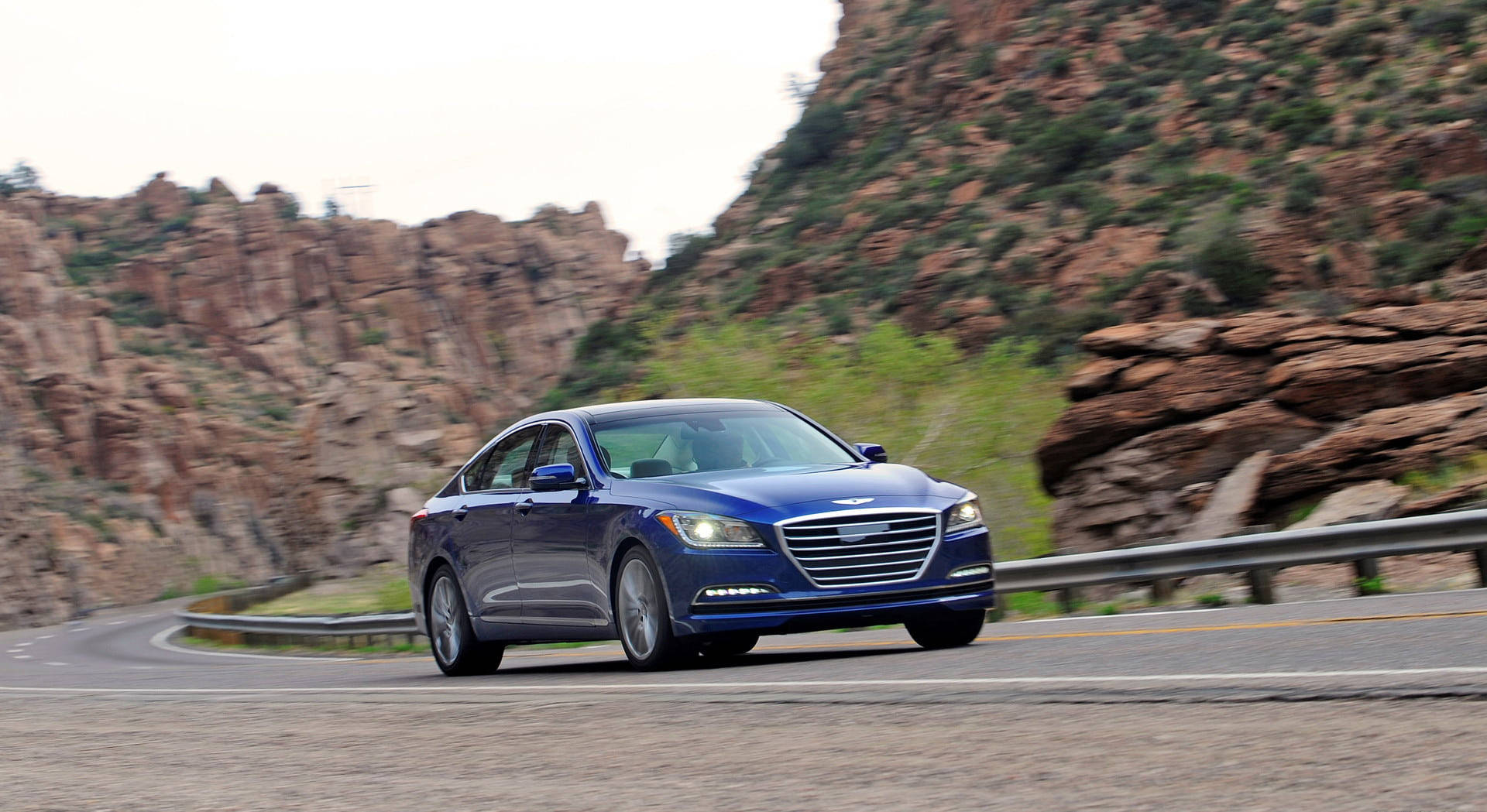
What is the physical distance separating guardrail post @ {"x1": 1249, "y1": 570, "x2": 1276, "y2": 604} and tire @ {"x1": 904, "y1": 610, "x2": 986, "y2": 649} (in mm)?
3595

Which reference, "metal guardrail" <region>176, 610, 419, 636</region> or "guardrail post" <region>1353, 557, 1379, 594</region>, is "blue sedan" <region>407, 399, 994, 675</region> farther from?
"metal guardrail" <region>176, 610, 419, 636</region>

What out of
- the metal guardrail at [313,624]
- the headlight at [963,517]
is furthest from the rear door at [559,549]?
the metal guardrail at [313,624]

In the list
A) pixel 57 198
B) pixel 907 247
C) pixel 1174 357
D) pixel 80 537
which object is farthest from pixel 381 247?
pixel 1174 357

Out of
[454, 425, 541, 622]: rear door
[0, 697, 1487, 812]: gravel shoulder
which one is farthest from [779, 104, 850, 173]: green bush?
[0, 697, 1487, 812]: gravel shoulder

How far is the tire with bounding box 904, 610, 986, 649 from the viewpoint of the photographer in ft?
31.8

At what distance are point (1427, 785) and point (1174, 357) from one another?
54.4ft

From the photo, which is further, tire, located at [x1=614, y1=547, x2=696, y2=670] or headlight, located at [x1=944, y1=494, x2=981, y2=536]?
headlight, located at [x1=944, y1=494, x2=981, y2=536]

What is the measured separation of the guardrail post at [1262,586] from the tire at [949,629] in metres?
3.59

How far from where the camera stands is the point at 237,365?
11869 centimetres

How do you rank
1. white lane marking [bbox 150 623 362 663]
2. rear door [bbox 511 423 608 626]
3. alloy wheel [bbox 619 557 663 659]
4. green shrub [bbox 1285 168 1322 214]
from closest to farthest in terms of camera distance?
alloy wheel [bbox 619 557 663 659]
rear door [bbox 511 423 608 626]
white lane marking [bbox 150 623 362 663]
green shrub [bbox 1285 168 1322 214]

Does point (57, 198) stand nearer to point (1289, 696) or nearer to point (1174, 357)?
point (1174, 357)

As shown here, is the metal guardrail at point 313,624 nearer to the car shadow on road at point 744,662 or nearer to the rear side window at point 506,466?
the rear side window at point 506,466

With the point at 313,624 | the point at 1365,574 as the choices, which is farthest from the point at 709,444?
the point at 313,624

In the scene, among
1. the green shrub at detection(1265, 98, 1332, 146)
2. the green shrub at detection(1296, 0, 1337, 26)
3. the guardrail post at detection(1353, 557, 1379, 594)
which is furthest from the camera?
the green shrub at detection(1296, 0, 1337, 26)
